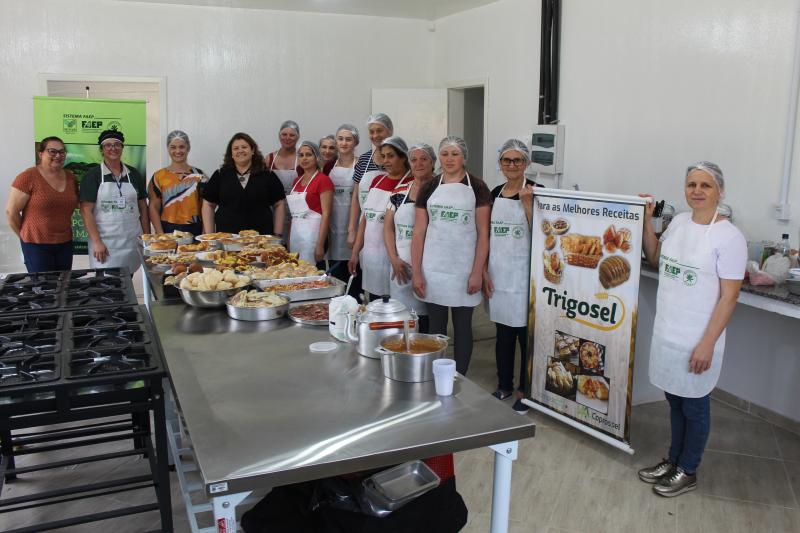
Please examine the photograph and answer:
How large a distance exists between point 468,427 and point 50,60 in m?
6.17

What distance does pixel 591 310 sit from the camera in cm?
332

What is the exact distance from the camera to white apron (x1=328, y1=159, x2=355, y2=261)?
499 centimetres

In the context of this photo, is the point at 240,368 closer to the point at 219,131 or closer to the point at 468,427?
the point at 468,427

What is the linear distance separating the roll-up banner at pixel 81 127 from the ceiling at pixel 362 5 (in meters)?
1.92

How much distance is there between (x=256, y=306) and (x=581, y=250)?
1.58m

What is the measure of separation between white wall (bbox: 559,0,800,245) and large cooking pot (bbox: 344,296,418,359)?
7.72ft

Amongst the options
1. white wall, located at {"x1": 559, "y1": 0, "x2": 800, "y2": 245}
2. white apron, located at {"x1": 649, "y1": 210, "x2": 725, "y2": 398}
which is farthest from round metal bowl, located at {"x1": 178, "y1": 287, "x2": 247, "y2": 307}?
white wall, located at {"x1": 559, "y1": 0, "x2": 800, "y2": 245}

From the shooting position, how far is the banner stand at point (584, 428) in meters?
3.24

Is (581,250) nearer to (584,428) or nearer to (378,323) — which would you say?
(584,428)

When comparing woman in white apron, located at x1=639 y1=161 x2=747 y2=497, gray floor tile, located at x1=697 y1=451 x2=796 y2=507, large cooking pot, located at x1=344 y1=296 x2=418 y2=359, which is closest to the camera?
large cooking pot, located at x1=344 y1=296 x2=418 y2=359

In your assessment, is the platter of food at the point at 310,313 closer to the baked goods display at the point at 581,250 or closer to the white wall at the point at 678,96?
the baked goods display at the point at 581,250

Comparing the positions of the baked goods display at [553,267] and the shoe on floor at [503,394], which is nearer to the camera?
the baked goods display at [553,267]

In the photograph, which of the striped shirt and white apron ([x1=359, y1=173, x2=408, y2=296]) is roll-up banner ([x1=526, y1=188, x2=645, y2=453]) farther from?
the striped shirt

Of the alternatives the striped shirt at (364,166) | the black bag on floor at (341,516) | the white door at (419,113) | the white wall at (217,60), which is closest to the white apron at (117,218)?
the striped shirt at (364,166)
